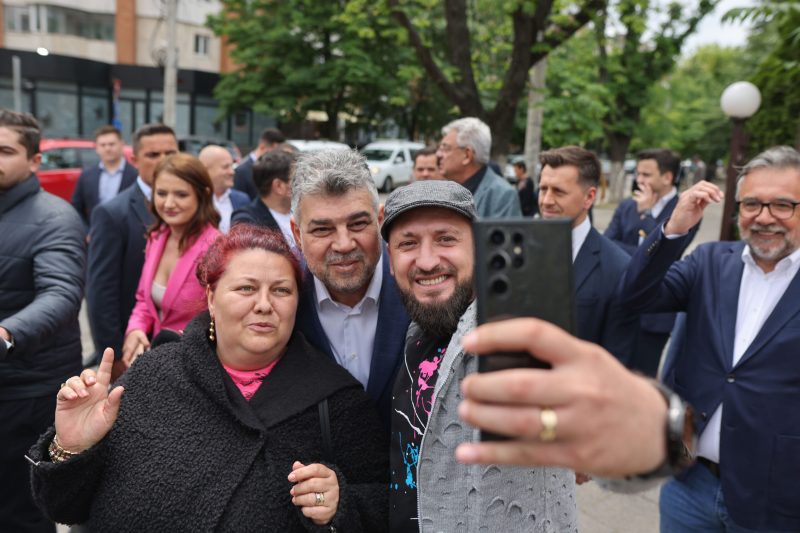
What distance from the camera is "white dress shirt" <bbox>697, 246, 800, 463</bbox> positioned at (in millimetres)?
2389

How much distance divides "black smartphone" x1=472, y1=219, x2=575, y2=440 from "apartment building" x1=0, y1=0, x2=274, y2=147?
94.9 ft

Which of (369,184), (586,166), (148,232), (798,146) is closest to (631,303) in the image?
(586,166)

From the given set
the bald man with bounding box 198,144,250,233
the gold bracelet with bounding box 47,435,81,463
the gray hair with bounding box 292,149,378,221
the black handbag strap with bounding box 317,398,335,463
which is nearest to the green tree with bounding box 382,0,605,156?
the bald man with bounding box 198,144,250,233

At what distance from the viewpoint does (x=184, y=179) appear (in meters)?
3.37

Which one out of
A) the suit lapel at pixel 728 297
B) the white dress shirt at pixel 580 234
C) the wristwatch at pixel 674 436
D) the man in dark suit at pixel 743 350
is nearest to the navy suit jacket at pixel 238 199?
the white dress shirt at pixel 580 234

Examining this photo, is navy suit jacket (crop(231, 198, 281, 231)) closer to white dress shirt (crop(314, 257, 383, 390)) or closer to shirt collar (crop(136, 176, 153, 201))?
shirt collar (crop(136, 176, 153, 201))

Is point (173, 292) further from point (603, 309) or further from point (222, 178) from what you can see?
point (222, 178)

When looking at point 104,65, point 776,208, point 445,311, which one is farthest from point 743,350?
point 104,65

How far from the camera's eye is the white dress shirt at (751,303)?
2389 millimetres

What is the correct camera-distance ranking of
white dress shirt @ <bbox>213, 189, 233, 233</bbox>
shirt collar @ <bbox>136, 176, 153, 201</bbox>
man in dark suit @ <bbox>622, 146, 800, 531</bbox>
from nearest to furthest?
man in dark suit @ <bbox>622, 146, 800, 531</bbox> → shirt collar @ <bbox>136, 176, 153, 201</bbox> → white dress shirt @ <bbox>213, 189, 233, 233</bbox>

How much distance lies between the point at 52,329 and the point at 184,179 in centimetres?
114

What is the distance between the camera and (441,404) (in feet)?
5.25

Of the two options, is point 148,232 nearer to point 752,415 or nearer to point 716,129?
point 752,415

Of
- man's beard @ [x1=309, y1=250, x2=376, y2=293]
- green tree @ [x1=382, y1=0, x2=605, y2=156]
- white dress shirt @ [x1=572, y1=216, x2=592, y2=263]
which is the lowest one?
man's beard @ [x1=309, y1=250, x2=376, y2=293]
